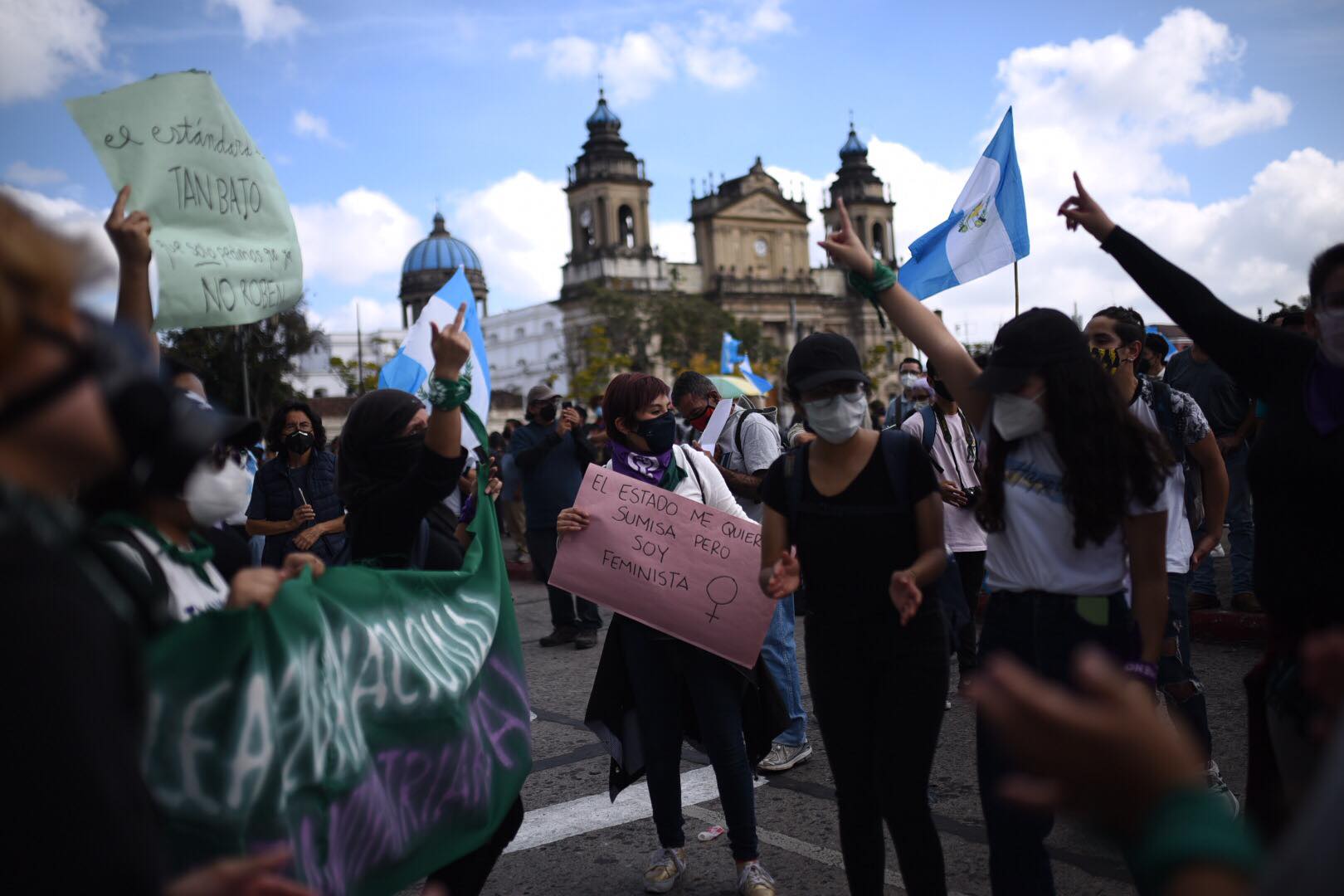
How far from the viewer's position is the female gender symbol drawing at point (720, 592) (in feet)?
14.6

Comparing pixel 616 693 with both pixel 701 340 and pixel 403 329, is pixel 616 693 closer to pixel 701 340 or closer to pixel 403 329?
pixel 701 340

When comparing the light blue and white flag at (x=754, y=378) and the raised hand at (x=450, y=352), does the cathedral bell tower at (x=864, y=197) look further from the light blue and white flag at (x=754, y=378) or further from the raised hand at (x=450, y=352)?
the raised hand at (x=450, y=352)

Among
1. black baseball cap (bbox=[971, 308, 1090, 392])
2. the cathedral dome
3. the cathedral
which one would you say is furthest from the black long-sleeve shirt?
the cathedral dome

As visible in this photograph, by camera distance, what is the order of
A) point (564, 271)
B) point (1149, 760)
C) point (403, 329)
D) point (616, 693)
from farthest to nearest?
point (403, 329) → point (564, 271) → point (616, 693) → point (1149, 760)

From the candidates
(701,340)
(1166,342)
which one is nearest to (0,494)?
(1166,342)

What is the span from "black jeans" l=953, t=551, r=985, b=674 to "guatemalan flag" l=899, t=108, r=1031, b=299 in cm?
162

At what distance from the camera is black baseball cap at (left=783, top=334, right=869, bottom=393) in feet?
11.4

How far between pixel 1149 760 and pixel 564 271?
75.8 meters

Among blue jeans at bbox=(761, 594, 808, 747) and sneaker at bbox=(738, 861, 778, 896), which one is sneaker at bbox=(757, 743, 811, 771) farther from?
sneaker at bbox=(738, 861, 778, 896)

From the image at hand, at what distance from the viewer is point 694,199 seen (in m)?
82.8

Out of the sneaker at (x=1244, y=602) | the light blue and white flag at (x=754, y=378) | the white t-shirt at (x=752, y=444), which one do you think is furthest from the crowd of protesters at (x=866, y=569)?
the light blue and white flag at (x=754, y=378)

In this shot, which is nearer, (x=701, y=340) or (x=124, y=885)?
(x=124, y=885)

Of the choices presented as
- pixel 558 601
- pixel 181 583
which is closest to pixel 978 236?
pixel 181 583

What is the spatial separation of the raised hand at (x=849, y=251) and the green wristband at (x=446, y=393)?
1149mm
